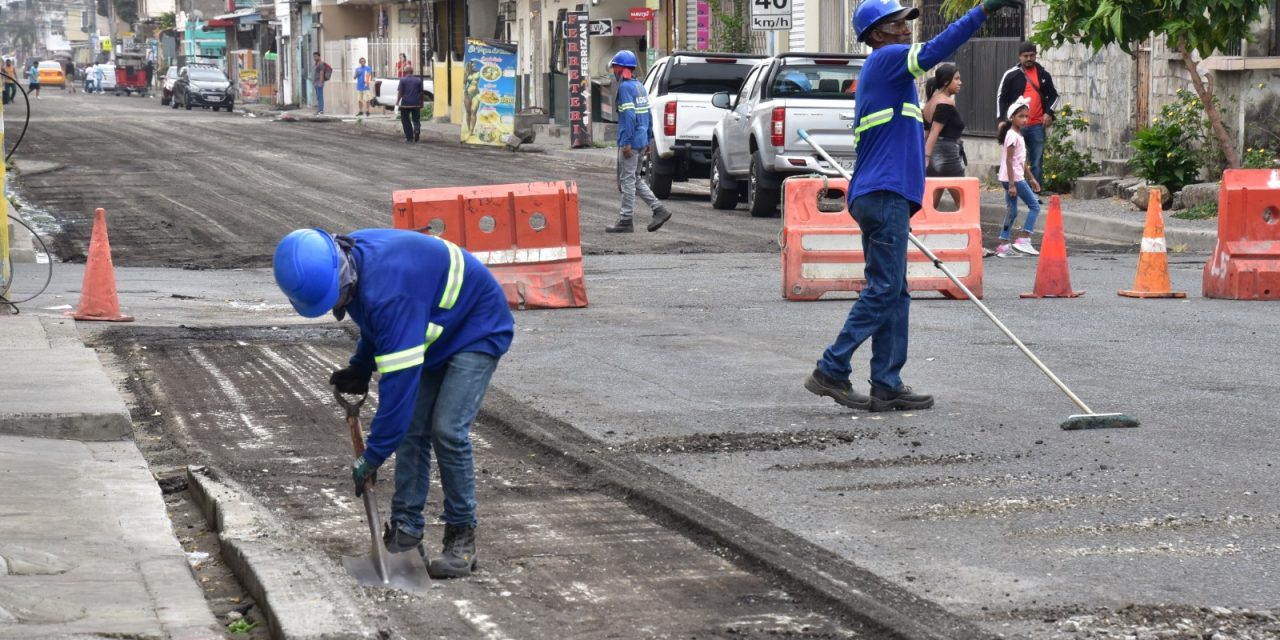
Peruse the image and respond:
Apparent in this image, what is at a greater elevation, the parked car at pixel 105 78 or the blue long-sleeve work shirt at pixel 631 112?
the parked car at pixel 105 78

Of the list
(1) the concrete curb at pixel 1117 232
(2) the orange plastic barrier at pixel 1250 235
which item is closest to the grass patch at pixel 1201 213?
(1) the concrete curb at pixel 1117 232

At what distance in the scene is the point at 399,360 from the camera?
18.1 feet

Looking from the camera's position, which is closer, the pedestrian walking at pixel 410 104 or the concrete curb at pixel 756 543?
the concrete curb at pixel 756 543

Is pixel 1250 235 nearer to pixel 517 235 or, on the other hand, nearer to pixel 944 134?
pixel 944 134

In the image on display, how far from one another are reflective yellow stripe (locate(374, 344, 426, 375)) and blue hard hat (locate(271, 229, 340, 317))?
231mm

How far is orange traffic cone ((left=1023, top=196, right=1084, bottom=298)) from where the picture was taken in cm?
1350

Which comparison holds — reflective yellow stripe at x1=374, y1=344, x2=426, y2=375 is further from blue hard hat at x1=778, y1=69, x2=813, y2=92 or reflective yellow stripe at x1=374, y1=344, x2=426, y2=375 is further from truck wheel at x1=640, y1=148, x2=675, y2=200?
truck wheel at x1=640, y1=148, x2=675, y2=200

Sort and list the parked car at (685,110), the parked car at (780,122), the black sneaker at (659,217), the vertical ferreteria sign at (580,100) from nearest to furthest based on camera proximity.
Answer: the black sneaker at (659,217) → the parked car at (780,122) → the parked car at (685,110) → the vertical ferreteria sign at (580,100)

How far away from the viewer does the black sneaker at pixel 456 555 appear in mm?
6059

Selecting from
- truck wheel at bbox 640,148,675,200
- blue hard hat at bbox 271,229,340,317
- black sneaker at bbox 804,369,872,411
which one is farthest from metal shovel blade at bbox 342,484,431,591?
truck wheel at bbox 640,148,675,200

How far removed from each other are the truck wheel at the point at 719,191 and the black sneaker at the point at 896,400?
13887 mm

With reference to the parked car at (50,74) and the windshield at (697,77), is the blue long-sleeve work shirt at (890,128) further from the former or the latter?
the parked car at (50,74)

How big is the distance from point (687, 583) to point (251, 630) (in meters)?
Answer: 1.38

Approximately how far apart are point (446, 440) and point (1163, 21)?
1409 cm
